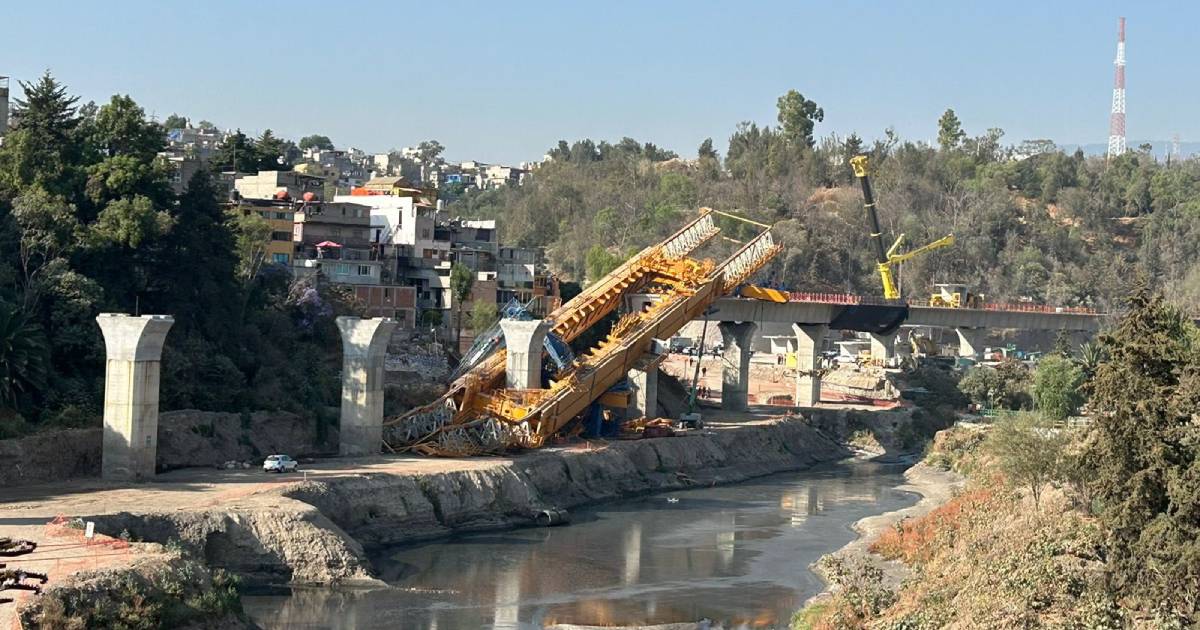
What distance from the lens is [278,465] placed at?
66.1m

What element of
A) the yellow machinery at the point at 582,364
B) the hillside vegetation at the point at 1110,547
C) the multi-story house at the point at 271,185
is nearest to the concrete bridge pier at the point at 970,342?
the yellow machinery at the point at 582,364

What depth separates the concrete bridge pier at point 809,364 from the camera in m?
115

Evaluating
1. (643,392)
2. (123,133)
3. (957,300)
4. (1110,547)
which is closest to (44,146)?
(123,133)

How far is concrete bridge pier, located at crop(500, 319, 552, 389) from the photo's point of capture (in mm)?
83750

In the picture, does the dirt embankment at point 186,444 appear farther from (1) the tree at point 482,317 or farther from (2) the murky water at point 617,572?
(1) the tree at point 482,317

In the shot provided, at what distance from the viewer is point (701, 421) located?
3957 inches

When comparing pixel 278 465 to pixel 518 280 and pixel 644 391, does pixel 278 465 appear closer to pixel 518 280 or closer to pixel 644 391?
pixel 644 391

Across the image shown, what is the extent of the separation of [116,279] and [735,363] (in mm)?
44916

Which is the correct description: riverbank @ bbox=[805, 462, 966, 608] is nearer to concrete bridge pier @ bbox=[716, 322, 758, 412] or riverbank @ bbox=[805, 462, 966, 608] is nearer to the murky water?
the murky water

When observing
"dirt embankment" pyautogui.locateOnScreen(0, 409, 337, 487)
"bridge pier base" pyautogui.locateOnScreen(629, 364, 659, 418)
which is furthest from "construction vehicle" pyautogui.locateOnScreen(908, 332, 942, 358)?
"dirt embankment" pyautogui.locateOnScreen(0, 409, 337, 487)

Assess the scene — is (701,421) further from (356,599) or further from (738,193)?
(738,193)

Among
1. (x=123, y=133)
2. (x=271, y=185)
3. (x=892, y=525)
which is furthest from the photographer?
(x=271, y=185)

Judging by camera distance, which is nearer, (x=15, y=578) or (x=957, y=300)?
(x=15, y=578)

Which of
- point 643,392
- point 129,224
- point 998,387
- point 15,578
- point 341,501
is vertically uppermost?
point 129,224
